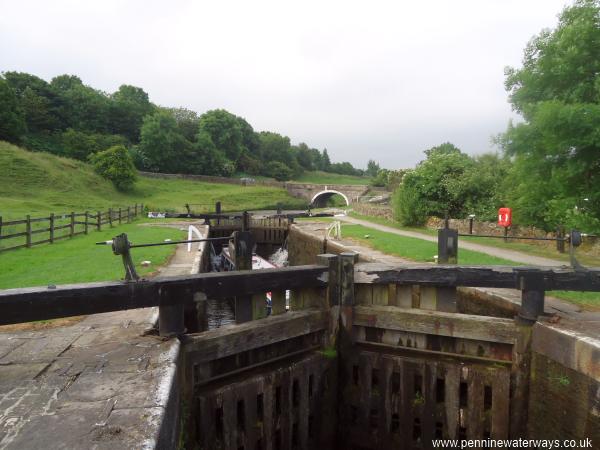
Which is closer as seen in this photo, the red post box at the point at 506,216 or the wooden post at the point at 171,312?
the wooden post at the point at 171,312

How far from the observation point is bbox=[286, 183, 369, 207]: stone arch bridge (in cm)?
5628

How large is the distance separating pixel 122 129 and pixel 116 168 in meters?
30.0

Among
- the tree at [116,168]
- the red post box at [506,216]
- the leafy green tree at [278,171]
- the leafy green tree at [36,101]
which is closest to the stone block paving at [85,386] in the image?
the red post box at [506,216]

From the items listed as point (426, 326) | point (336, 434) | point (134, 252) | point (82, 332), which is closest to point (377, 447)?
point (336, 434)

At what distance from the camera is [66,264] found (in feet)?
31.9

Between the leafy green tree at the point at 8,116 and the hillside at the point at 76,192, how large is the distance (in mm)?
7906

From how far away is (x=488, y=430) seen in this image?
5766 mm

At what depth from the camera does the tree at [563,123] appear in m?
9.59

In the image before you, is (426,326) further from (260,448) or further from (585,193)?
(585,193)

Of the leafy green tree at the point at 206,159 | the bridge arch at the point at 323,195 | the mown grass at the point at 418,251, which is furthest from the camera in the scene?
the leafy green tree at the point at 206,159

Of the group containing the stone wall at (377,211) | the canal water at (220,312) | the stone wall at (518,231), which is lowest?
the canal water at (220,312)

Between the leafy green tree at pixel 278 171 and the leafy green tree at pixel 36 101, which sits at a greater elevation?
the leafy green tree at pixel 36 101

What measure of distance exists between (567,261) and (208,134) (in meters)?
68.6

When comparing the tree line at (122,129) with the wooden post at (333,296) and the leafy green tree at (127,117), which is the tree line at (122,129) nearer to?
the leafy green tree at (127,117)
